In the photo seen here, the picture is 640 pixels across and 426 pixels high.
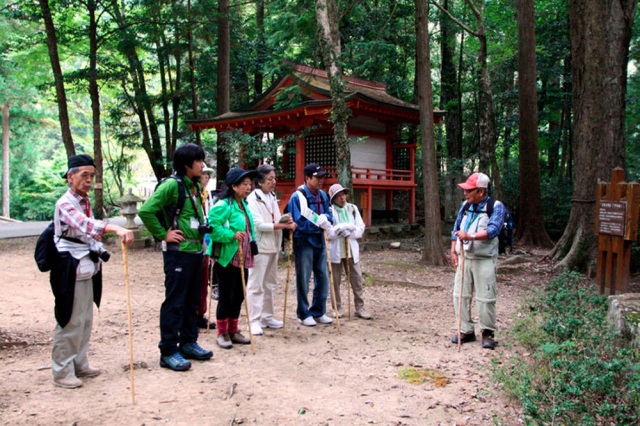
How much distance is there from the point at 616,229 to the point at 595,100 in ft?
11.7

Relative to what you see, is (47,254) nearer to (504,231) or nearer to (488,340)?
(488,340)

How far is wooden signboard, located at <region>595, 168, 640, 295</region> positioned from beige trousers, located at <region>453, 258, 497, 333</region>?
88.3 inches

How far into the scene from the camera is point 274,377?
3734mm

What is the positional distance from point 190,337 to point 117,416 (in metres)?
1.10

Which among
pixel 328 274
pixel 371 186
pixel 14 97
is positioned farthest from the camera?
pixel 14 97

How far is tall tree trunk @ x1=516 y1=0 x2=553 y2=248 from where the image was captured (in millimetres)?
12211

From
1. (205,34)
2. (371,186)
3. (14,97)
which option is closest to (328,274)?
(371,186)

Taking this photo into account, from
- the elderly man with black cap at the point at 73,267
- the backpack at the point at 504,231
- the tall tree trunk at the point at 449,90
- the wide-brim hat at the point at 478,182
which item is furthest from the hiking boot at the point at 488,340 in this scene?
the tall tree trunk at the point at 449,90

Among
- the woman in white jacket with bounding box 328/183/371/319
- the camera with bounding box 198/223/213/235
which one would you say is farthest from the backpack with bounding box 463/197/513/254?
the camera with bounding box 198/223/213/235

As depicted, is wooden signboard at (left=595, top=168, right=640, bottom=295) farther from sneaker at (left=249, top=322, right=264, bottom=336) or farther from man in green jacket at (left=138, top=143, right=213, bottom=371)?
man in green jacket at (left=138, top=143, right=213, bottom=371)

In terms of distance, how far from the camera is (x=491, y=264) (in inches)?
174

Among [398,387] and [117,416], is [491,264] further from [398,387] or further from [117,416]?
[117,416]

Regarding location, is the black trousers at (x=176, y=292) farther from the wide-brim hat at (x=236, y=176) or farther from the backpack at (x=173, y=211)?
the wide-brim hat at (x=236, y=176)

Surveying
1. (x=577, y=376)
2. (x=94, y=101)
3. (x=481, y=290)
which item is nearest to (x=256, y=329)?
(x=481, y=290)
